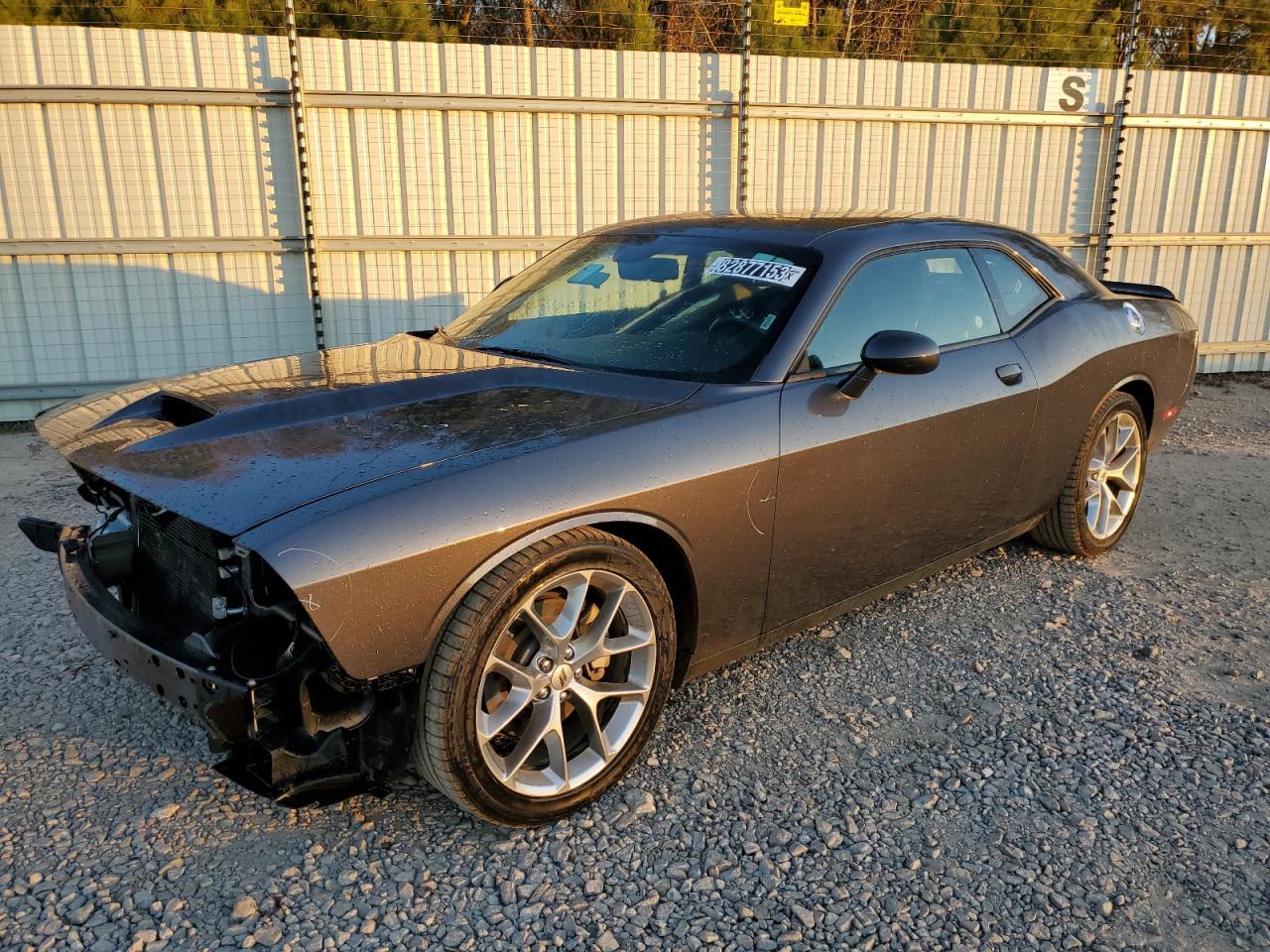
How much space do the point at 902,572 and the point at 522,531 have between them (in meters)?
1.74

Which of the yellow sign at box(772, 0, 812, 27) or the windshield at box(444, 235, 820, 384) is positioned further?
the yellow sign at box(772, 0, 812, 27)

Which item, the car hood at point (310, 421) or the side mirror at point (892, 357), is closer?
the car hood at point (310, 421)

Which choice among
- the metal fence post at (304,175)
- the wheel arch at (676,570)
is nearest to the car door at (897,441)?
the wheel arch at (676,570)

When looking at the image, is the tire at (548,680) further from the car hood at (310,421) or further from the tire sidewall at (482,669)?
the car hood at (310,421)

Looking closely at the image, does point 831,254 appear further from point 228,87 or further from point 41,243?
point 41,243

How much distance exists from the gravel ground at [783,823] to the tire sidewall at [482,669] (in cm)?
8

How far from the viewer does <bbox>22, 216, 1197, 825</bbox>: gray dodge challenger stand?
2.30m

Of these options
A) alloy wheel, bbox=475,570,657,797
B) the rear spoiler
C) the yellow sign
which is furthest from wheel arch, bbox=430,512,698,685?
the yellow sign

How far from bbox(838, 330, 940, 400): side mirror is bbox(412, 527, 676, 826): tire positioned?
0.96m

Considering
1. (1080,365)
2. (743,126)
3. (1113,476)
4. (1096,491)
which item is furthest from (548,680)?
(743,126)

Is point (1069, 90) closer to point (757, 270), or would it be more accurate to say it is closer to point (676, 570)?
point (757, 270)

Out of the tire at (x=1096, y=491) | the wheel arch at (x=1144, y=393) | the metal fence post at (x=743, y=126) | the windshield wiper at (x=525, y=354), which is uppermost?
the metal fence post at (x=743, y=126)

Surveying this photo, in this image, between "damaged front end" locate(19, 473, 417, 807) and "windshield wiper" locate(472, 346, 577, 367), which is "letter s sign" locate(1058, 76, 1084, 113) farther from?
"damaged front end" locate(19, 473, 417, 807)

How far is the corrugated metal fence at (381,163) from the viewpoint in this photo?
6.91 metres
